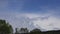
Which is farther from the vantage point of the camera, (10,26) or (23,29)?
(23,29)

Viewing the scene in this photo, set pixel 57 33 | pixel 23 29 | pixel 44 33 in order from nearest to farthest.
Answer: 1. pixel 57 33
2. pixel 44 33
3. pixel 23 29

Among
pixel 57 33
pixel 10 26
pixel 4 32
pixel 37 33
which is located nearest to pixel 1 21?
pixel 10 26

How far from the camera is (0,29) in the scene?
66500 millimetres

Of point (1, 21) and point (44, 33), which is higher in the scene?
point (1, 21)

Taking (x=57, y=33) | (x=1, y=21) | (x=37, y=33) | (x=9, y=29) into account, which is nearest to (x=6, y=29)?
(x=9, y=29)

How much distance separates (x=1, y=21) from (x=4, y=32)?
342 inches

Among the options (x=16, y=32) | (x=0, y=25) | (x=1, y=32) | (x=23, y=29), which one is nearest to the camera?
(x=1, y=32)

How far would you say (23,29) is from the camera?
82188 millimetres

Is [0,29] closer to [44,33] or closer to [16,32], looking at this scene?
[16,32]

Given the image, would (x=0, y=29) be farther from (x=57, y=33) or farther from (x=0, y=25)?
(x=57, y=33)

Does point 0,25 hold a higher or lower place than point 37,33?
higher

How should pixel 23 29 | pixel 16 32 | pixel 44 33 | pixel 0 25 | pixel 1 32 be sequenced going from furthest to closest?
pixel 23 29 < pixel 16 32 < pixel 0 25 < pixel 1 32 < pixel 44 33

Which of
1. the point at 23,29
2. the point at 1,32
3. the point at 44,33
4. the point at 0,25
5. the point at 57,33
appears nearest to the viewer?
the point at 57,33

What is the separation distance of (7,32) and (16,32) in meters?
9.78
